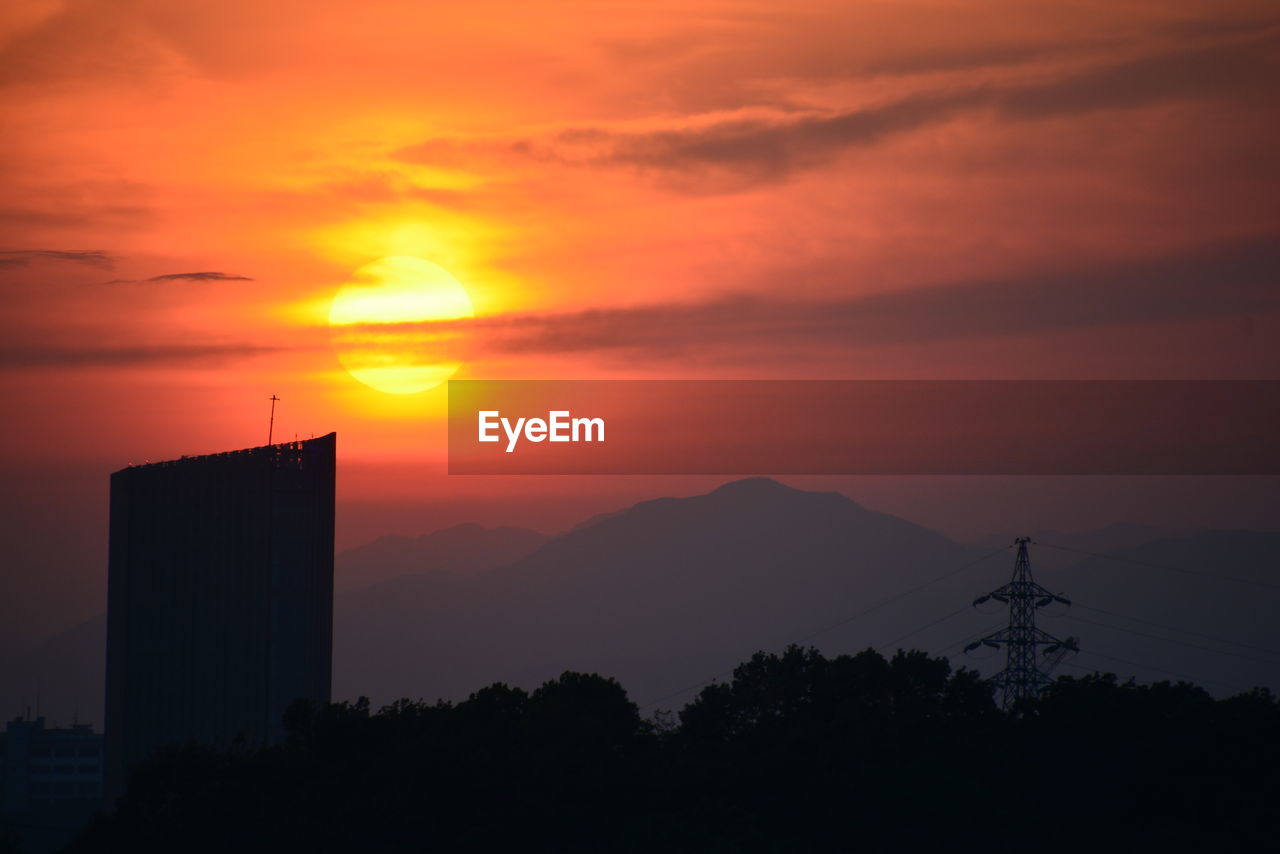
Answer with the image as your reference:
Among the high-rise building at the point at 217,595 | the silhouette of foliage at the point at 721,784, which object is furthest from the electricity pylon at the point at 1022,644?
the high-rise building at the point at 217,595

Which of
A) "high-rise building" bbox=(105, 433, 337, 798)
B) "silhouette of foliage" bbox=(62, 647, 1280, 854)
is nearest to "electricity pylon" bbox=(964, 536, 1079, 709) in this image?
"silhouette of foliage" bbox=(62, 647, 1280, 854)

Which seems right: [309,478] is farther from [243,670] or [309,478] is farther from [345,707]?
[345,707]

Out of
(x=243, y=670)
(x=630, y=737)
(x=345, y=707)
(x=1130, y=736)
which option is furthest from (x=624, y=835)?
(x=243, y=670)

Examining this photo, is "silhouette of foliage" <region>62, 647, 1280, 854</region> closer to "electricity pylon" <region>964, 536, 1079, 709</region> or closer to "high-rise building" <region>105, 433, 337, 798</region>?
"electricity pylon" <region>964, 536, 1079, 709</region>

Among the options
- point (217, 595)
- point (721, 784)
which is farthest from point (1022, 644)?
point (217, 595)

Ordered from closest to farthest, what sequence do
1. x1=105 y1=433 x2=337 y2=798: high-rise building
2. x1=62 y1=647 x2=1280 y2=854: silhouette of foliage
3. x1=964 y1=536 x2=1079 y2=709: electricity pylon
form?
x1=62 y1=647 x2=1280 y2=854: silhouette of foliage → x1=964 y1=536 x2=1079 y2=709: electricity pylon → x1=105 y1=433 x2=337 y2=798: high-rise building

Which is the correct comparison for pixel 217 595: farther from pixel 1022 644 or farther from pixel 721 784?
pixel 721 784
